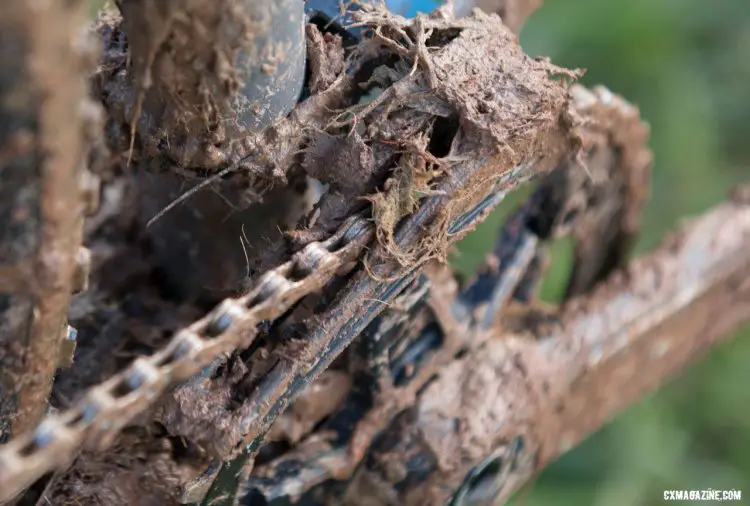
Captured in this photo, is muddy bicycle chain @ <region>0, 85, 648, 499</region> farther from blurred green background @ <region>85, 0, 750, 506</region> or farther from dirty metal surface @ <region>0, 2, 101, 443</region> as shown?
blurred green background @ <region>85, 0, 750, 506</region>

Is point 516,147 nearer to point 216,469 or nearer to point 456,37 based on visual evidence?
point 456,37

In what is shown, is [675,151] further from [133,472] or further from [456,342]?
[133,472]

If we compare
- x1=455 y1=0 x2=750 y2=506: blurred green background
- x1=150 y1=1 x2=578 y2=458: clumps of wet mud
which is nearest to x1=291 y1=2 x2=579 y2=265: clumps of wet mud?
x1=150 y1=1 x2=578 y2=458: clumps of wet mud

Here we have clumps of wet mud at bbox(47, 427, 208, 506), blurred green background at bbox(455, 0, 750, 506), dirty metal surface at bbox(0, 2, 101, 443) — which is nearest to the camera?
dirty metal surface at bbox(0, 2, 101, 443)

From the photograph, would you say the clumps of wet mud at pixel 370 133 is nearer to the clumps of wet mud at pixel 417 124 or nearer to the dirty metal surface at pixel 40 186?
the clumps of wet mud at pixel 417 124

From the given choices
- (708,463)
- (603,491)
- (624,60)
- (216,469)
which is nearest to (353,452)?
(216,469)

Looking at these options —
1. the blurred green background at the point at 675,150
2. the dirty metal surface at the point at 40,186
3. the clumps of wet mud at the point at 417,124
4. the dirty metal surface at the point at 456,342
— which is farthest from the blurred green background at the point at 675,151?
the dirty metal surface at the point at 40,186
